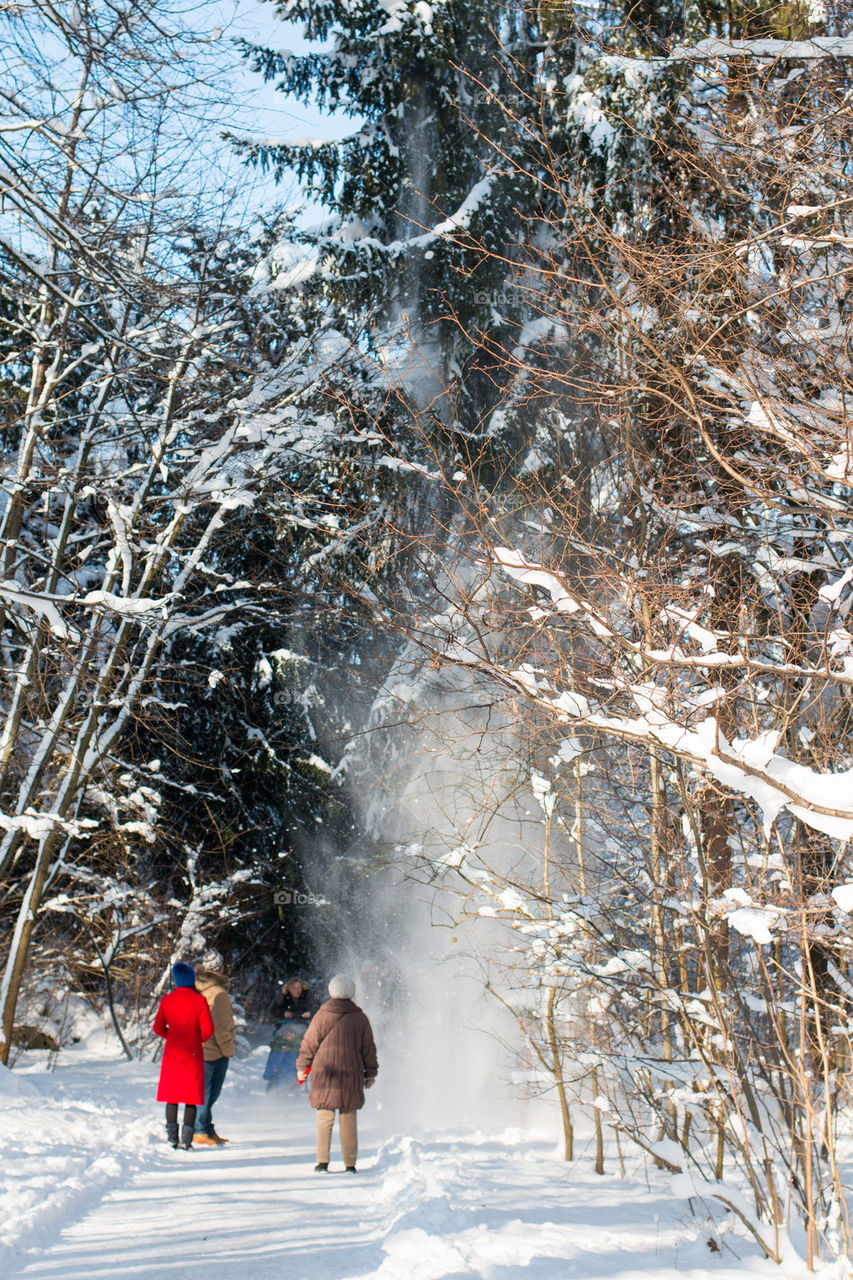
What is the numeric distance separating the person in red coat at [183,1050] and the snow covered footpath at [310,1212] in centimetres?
24

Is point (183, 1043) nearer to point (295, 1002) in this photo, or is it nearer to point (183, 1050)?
point (183, 1050)

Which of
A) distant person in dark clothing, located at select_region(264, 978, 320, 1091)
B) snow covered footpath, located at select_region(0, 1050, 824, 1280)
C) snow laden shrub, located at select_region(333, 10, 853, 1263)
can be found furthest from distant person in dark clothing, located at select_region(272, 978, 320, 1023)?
snow laden shrub, located at select_region(333, 10, 853, 1263)

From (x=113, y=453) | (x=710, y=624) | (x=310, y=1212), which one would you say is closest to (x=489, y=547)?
(x=710, y=624)

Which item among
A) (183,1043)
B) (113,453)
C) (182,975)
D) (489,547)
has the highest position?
(113,453)

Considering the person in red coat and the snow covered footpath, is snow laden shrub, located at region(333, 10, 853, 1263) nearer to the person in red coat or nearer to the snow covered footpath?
the snow covered footpath

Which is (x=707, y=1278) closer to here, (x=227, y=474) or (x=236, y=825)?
(x=227, y=474)

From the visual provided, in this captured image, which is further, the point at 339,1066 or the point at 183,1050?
the point at 183,1050

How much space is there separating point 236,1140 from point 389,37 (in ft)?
44.0

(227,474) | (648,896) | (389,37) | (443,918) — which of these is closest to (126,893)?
(227,474)

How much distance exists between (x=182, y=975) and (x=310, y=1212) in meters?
2.53

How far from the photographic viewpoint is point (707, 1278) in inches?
162

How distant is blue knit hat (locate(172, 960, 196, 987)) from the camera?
7.32 metres

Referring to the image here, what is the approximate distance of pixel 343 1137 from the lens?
654 cm

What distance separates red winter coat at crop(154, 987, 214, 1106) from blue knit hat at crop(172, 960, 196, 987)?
4cm
